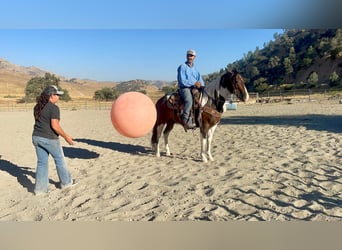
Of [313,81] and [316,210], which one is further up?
[313,81]

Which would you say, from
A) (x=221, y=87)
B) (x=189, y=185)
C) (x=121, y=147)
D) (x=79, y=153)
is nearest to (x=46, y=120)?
(x=189, y=185)

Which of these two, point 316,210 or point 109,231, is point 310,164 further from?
point 109,231

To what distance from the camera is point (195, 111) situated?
6.07m

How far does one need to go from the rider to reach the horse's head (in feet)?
2.00

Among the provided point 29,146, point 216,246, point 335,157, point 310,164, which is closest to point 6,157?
point 29,146

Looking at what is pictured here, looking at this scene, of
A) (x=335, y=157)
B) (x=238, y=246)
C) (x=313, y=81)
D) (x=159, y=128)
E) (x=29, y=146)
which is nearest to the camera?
(x=238, y=246)

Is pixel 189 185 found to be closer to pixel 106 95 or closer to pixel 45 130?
pixel 45 130

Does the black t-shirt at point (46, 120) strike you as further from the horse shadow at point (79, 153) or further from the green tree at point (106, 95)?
the green tree at point (106, 95)

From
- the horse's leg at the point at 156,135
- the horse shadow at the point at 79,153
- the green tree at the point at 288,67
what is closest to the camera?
the horse's leg at the point at 156,135

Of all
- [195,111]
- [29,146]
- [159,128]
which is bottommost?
[29,146]

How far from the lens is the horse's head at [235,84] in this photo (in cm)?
550

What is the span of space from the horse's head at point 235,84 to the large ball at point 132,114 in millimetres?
1764

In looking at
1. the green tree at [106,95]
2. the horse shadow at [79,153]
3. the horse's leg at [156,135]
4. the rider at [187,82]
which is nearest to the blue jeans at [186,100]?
the rider at [187,82]

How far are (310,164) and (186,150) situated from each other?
3.06 meters
